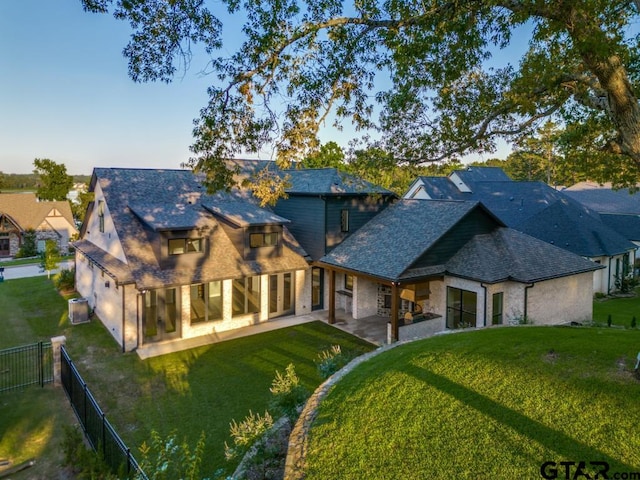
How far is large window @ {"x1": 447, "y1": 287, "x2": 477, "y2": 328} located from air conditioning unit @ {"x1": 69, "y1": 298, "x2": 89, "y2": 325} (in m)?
15.2

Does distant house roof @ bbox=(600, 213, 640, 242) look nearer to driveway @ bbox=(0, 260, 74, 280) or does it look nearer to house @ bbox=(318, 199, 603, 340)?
house @ bbox=(318, 199, 603, 340)

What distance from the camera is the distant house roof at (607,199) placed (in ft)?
119

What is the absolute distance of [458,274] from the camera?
15383 millimetres

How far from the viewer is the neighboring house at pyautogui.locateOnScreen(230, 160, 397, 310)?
1892cm

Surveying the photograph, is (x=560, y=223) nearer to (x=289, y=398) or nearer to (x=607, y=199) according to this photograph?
(x=607, y=199)

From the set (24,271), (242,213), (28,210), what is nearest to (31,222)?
(28,210)

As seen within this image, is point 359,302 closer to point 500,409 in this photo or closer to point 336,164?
point 500,409

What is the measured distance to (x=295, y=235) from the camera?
2061 centimetres

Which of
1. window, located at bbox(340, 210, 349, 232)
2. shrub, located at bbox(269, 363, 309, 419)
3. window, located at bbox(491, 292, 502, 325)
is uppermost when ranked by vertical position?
window, located at bbox(340, 210, 349, 232)

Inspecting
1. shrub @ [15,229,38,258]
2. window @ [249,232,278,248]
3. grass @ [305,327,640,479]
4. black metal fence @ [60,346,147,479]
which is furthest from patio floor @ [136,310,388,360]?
shrub @ [15,229,38,258]

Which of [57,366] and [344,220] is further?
[344,220]

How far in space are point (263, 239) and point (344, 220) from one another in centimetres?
390

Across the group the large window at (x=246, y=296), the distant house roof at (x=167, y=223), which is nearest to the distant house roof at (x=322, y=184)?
the distant house roof at (x=167, y=223)

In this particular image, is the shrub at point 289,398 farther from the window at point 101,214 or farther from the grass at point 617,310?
the grass at point 617,310
